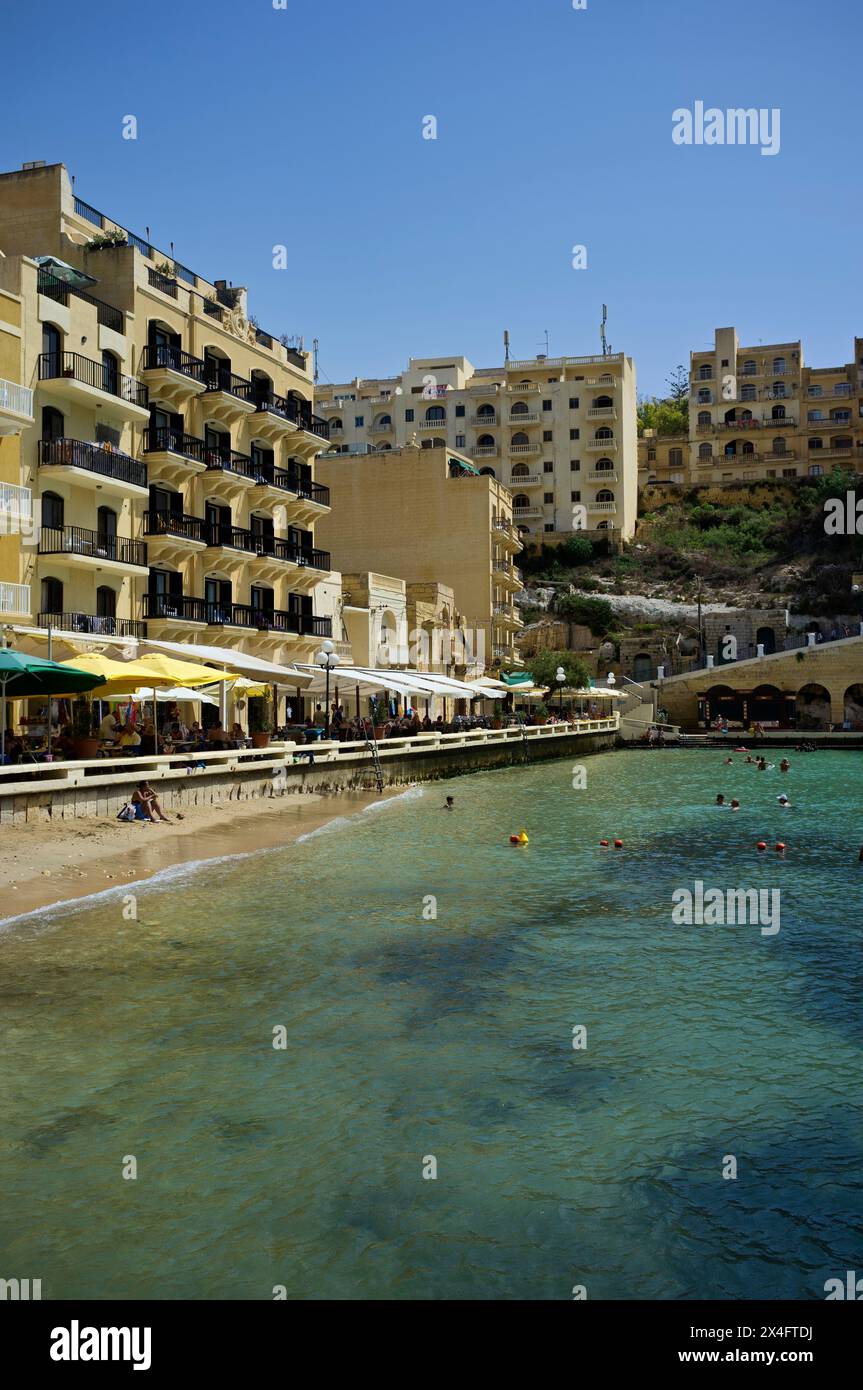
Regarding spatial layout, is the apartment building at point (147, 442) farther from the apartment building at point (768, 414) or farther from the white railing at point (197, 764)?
the apartment building at point (768, 414)

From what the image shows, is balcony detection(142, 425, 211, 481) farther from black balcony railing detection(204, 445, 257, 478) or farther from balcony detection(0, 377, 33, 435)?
balcony detection(0, 377, 33, 435)

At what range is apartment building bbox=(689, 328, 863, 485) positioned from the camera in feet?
322

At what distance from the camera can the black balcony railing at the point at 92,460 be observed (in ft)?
86.1

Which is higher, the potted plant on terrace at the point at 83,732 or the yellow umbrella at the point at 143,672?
the yellow umbrella at the point at 143,672

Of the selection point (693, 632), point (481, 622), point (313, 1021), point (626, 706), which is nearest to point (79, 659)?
point (313, 1021)

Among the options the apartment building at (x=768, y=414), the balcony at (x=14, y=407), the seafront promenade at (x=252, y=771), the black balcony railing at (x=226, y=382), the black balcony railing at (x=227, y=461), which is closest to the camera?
the seafront promenade at (x=252, y=771)

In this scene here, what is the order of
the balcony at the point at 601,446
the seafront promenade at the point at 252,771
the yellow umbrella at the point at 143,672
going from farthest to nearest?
the balcony at the point at 601,446 < the yellow umbrella at the point at 143,672 < the seafront promenade at the point at 252,771

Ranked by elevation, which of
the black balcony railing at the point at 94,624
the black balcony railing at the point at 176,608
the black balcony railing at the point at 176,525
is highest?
the black balcony railing at the point at 176,525

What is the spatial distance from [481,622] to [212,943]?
50.9 m

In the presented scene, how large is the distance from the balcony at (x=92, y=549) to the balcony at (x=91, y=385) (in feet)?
11.5

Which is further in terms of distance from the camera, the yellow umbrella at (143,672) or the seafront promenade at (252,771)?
the yellow umbrella at (143,672)

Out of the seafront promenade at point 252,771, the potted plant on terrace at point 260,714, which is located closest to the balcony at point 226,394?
the potted plant on terrace at point 260,714
